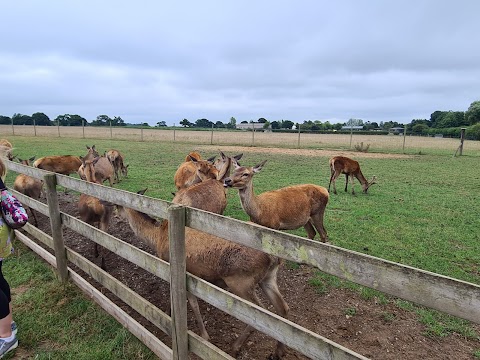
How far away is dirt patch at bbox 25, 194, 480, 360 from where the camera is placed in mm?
3689

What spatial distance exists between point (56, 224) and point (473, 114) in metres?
71.9

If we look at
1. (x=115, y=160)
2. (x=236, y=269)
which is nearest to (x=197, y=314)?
(x=236, y=269)

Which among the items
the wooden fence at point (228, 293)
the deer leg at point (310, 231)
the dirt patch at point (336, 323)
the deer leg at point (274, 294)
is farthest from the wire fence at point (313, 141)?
the wooden fence at point (228, 293)

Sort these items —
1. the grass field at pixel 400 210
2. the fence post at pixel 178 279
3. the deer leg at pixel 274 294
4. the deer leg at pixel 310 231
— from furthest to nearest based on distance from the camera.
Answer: the deer leg at pixel 310 231
the grass field at pixel 400 210
the deer leg at pixel 274 294
the fence post at pixel 178 279

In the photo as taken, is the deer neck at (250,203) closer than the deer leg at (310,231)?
Yes

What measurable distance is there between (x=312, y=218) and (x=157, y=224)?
3.24m

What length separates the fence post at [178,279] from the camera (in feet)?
8.96

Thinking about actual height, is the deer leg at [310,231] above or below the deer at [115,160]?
below

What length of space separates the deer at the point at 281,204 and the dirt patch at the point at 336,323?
1042mm

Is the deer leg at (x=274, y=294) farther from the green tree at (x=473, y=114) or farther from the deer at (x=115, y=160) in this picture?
the green tree at (x=473, y=114)

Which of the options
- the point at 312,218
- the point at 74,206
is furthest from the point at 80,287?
the point at 74,206

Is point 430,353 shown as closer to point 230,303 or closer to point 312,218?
point 230,303

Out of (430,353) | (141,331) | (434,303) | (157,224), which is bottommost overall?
(430,353)

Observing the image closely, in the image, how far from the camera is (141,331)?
3.38 meters
